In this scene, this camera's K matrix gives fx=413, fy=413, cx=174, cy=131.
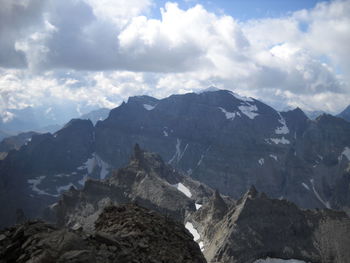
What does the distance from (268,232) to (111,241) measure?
101864 mm

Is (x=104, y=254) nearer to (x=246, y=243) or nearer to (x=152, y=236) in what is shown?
(x=152, y=236)

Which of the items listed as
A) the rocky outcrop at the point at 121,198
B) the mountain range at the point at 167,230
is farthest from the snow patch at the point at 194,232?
the rocky outcrop at the point at 121,198

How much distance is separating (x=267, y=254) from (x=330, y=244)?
85.5 ft

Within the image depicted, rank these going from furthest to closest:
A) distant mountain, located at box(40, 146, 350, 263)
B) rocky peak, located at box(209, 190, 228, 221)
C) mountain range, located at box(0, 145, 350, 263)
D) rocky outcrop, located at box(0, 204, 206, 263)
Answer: rocky peak, located at box(209, 190, 228, 221), distant mountain, located at box(40, 146, 350, 263), mountain range, located at box(0, 145, 350, 263), rocky outcrop, located at box(0, 204, 206, 263)

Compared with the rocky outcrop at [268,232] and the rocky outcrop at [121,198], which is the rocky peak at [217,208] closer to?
the rocky outcrop at [268,232]

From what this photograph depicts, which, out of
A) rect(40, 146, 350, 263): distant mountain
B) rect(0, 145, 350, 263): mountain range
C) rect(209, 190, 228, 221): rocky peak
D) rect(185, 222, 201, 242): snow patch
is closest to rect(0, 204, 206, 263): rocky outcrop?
rect(0, 145, 350, 263): mountain range

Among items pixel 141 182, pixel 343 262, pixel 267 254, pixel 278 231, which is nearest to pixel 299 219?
pixel 278 231

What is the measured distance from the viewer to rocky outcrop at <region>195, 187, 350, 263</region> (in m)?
106

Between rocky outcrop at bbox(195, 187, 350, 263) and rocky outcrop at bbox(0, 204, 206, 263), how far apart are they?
81180 mm

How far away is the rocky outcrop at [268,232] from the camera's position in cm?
10619

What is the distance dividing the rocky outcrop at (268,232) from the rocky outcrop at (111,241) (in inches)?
3196

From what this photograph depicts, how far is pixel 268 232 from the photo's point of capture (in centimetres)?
11412

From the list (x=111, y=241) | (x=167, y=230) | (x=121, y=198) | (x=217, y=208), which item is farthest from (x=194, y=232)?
(x=111, y=241)

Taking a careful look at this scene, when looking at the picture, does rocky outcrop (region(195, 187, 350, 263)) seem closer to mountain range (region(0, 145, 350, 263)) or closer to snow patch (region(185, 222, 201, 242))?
mountain range (region(0, 145, 350, 263))
